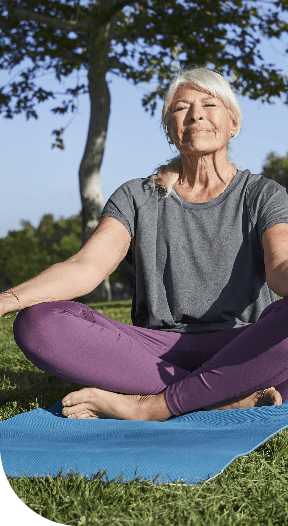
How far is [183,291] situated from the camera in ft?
9.89

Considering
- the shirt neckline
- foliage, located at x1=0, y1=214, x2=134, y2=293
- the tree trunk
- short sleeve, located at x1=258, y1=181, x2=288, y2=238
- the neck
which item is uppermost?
the tree trunk

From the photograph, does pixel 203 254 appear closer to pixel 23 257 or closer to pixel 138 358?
pixel 138 358

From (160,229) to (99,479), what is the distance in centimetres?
162

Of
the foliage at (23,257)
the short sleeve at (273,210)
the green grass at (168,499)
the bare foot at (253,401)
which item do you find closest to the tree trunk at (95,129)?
the short sleeve at (273,210)

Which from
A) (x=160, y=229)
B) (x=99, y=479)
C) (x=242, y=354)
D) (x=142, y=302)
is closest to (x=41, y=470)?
(x=99, y=479)

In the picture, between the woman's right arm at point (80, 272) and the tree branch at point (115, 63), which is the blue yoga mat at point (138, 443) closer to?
the woman's right arm at point (80, 272)

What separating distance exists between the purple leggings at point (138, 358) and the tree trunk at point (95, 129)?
1005 cm

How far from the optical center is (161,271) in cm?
313

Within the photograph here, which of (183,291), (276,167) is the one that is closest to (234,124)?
(183,291)

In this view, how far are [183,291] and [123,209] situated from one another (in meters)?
0.61

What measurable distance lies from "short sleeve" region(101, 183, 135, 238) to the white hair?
20 cm

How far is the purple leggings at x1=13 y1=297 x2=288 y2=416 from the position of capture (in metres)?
2.50

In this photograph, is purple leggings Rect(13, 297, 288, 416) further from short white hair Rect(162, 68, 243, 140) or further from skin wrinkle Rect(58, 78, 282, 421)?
short white hair Rect(162, 68, 243, 140)

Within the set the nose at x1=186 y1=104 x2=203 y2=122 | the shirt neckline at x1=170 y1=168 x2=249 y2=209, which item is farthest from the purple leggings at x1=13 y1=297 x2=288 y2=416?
the nose at x1=186 y1=104 x2=203 y2=122
